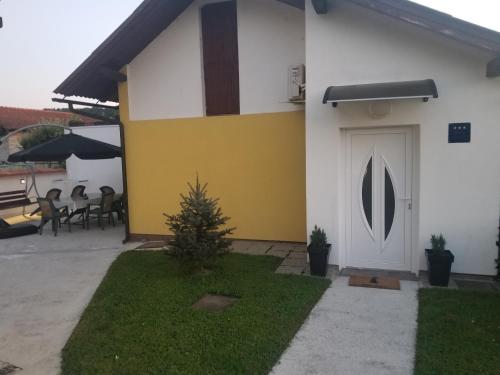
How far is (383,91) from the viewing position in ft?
18.7

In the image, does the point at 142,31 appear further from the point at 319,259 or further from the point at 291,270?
the point at 319,259

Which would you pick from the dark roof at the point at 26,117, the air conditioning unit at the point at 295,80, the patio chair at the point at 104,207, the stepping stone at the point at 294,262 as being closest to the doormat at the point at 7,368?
the stepping stone at the point at 294,262

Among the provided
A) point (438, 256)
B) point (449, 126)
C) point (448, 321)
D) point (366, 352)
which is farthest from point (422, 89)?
point (366, 352)

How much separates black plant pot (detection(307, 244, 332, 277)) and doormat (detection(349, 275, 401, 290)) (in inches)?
17.0

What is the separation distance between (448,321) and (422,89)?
2892 millimetres

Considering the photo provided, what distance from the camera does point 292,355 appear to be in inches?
162

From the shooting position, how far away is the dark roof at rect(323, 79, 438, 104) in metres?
5.48

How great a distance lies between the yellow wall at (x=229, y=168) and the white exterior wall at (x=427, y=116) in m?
1.67

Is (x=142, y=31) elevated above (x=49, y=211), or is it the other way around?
(x=142, y=31)

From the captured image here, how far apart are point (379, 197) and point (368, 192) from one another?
0.60ft

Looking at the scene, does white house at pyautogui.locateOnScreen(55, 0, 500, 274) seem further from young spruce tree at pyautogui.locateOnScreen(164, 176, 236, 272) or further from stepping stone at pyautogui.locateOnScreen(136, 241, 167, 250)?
young spruce tree at pyautogui.locateOnScreen(164, 176, 236, 272)

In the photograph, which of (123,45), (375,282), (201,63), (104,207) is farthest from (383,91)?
(104,207)

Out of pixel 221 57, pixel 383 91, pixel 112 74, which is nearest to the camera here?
pixel 383 91

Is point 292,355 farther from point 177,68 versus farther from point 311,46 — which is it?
point 177,68
